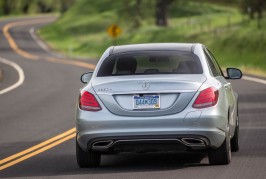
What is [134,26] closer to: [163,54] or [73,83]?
[73,83]

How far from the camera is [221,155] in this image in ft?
38.2

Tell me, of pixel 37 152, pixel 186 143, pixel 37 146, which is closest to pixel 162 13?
pixel 37 146

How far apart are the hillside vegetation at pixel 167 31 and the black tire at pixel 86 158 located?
25.6 meters

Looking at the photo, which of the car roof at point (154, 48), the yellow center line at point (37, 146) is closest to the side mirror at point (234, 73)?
the car roof at point (154, 48)

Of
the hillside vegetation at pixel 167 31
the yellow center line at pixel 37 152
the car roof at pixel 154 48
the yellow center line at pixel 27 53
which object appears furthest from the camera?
the hillside vegetation at pixel 167 31

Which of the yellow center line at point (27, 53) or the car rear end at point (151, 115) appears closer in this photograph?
the car rear end at point (151, 115)

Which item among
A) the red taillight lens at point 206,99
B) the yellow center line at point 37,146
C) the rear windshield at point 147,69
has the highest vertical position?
the rear windshield at point 147,69

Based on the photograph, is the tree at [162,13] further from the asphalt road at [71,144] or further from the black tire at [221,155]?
the black tire at [221,155]

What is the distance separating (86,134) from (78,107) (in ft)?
1.20

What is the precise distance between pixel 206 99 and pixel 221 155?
0.74m

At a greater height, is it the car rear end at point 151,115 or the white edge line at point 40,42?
the car rear end at point 151,115

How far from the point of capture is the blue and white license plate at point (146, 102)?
442 inches

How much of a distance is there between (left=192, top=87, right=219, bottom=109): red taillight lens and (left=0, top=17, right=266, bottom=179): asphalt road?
2.39 feet

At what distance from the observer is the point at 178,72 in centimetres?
1183
